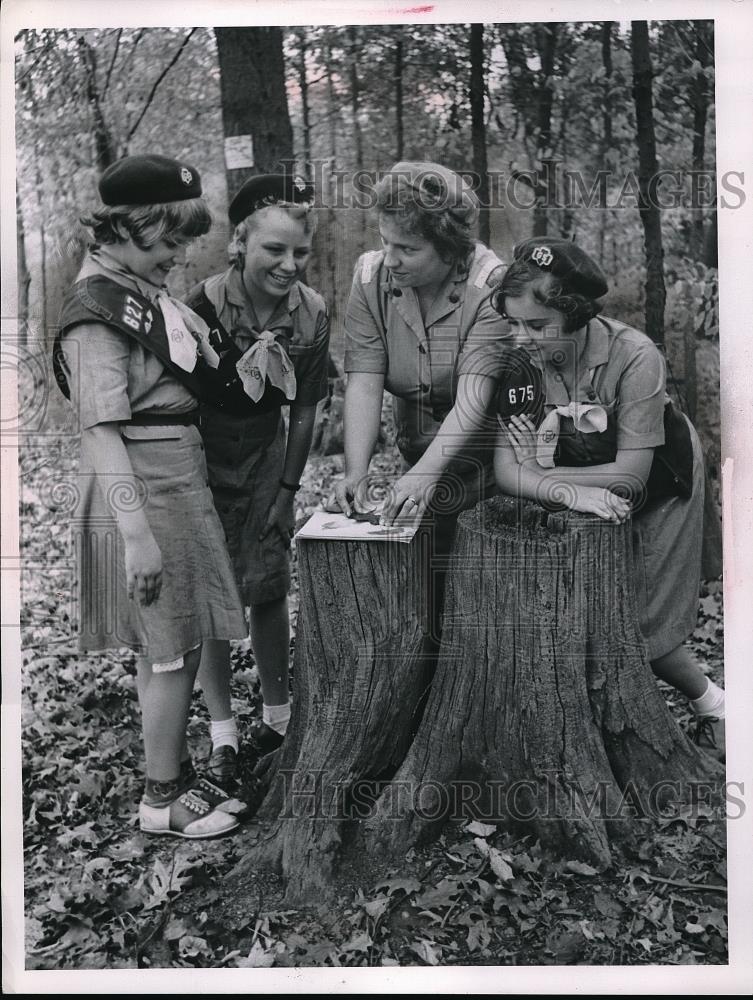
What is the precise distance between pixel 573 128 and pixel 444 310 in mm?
919

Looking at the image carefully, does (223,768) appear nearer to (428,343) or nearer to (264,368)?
(264,368)

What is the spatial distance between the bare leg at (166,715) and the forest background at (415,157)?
0.41 meters

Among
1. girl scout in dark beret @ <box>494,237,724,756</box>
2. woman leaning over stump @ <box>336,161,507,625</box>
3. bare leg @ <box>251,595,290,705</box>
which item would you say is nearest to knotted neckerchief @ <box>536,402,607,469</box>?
girl scout in dark beret @ <box>494,237,724,756</box>

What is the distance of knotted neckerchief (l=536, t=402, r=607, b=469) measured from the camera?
14.3ft

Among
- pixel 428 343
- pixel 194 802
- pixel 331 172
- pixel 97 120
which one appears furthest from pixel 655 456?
pixel 97 120

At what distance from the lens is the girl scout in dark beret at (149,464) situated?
428 centimetres

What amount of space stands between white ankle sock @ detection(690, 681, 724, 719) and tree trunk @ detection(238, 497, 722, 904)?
15 centimetres

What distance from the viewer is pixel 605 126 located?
4.38 meters

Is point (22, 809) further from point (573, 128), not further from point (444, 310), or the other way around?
point (573, 128)

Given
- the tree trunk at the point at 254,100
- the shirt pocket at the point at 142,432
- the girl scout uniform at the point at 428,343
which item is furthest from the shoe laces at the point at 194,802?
the tree trunk at the point at 254,100

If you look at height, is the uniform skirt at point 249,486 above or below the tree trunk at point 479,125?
below

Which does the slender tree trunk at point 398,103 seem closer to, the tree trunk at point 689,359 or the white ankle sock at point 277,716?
the tree trunk at point 689,359

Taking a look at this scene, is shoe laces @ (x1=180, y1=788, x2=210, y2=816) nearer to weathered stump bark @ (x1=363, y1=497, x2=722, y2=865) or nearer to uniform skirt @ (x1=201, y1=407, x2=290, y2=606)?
weathered stump bark @ (x1=363, y1=497, x2=722, y2=865)

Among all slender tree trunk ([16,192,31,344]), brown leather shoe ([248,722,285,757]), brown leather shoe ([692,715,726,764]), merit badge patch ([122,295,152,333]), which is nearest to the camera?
merit badge patch ([122,295,152,333])
